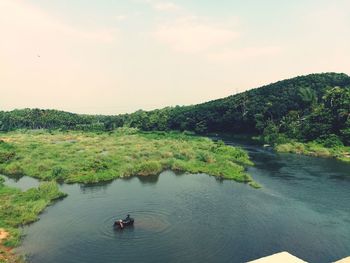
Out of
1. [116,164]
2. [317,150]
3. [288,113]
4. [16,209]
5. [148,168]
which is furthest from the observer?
[288,113]

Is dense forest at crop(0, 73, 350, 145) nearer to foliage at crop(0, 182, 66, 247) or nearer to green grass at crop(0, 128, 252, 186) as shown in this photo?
green grass at crop(0, 128, 252, 186)

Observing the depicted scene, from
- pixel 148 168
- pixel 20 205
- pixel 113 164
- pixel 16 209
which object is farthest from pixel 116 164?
pixel 16 209

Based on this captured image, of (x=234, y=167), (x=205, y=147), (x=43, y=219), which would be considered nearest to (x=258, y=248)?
(x=43, y=219)

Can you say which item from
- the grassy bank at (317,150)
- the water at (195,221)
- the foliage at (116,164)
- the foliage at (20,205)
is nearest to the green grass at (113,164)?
the foliage at (116,164)

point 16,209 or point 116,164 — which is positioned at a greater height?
A: point 116,164

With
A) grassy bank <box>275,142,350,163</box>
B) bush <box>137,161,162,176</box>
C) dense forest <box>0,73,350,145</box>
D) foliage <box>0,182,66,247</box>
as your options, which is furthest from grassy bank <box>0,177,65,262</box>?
dense forest <box>0,73,350,145</box>

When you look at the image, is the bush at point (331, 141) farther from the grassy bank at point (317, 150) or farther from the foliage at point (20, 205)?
the foliage at point (20, 205)

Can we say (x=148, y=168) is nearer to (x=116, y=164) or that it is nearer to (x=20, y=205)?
(x=116, y=164)
